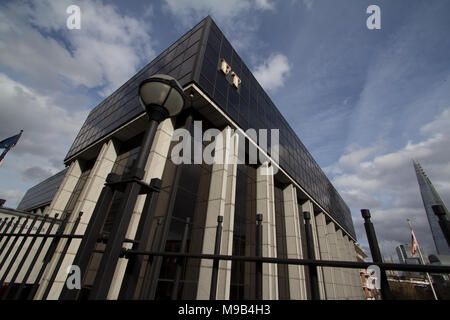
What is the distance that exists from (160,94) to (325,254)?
25846 millimetres

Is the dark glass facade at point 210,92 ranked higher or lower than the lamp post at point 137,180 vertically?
higher

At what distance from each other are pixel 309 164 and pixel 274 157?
12.2 metres

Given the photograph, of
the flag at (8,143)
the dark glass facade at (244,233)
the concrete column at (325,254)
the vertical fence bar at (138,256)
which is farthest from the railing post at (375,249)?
the concrete column at (325,254)

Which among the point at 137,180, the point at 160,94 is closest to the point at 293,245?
the point at 137,180

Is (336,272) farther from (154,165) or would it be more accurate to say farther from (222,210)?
(154,165)

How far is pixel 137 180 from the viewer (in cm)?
253

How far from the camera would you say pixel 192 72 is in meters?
10.4

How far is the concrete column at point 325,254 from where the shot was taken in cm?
2038

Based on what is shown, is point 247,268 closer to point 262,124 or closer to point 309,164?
point 262,124

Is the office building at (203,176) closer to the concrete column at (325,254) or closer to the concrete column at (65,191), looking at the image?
the concrete column at (65,191)

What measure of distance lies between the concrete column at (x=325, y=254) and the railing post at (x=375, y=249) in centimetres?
2227
